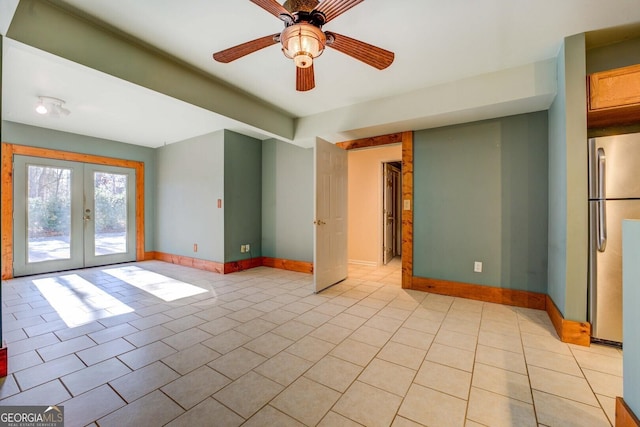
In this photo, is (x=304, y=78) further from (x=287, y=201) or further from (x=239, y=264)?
(x=239, y=264)

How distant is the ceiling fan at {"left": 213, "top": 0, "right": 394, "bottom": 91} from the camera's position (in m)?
1.57

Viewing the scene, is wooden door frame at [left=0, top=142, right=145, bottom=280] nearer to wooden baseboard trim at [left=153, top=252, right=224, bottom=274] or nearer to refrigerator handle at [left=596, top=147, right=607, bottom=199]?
wooden baseboard trim at [left=153, top=252, right=224, bottom=274]

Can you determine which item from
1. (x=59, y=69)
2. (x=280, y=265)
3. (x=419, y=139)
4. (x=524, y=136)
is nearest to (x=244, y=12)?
(x=59, y=69)

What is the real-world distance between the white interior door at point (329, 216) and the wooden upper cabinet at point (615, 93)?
2662 millimetres

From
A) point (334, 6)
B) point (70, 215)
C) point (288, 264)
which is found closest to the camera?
point (334, 6)

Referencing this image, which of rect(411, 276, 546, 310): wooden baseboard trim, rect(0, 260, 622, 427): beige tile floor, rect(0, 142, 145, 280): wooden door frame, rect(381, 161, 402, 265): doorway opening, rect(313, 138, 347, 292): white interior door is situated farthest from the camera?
rect(381, 161, 402, 265): doorway opening

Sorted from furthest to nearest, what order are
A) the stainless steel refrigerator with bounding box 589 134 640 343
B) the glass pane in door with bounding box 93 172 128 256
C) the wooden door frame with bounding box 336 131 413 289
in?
1. the glass pane in door with bounding box 93 172 128 256
2. the wooden door frame with bounding box 336 131 413 289
3. the stainless steel refrigerator with bounding box 589 134 640 343

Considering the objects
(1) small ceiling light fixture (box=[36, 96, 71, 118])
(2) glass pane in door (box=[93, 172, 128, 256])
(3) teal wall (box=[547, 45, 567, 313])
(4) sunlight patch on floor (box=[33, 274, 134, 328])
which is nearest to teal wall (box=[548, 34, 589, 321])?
(3) teal wall (box=[547, 45, 567, 313])

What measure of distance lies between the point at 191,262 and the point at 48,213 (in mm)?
2381

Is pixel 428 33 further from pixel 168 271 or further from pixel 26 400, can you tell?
pixel 168 271

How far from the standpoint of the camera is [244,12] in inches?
80.6

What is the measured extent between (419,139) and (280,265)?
10.5 feet

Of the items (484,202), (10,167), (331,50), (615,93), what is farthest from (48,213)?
(615,93)

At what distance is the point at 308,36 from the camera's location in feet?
5.45
